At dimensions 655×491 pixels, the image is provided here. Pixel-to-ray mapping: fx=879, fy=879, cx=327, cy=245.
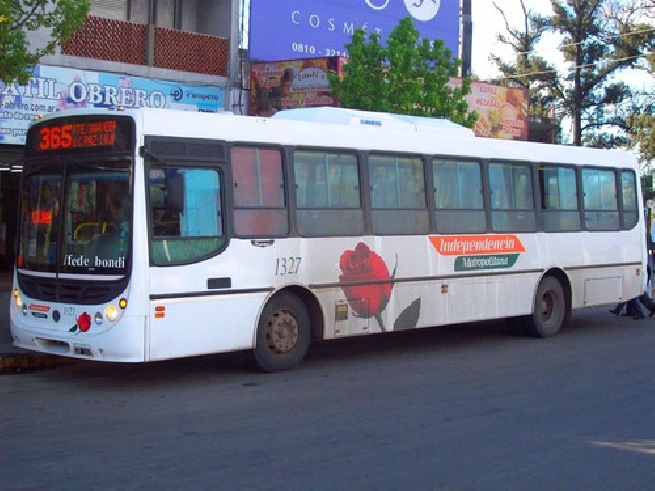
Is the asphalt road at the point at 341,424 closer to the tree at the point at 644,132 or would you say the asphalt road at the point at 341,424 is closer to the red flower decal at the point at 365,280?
the red flower decal at the point at 365,280

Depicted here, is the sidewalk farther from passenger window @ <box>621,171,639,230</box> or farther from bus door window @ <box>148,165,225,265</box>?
passenger window @ <box>621,171,639,230</box>

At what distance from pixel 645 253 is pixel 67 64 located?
1194 centimetres

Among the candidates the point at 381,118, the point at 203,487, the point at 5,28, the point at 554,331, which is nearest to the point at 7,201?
the point at 5,28

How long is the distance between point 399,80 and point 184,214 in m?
9.79

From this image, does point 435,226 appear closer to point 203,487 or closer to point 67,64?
point 203,487

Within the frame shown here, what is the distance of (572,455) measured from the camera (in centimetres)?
706

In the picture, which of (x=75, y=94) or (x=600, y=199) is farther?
(x=75, y=94)

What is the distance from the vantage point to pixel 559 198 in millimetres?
14422

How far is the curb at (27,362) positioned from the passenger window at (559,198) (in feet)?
25.2

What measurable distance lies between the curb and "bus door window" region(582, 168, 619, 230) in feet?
29.0

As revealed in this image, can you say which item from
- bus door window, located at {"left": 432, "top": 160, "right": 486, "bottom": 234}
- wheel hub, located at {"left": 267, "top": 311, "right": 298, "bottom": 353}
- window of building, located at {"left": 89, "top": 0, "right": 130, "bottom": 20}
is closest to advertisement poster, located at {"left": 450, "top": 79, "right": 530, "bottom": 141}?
window of building, located at {"left": 89, "top": 0, "right": 130, "bottom": 20}

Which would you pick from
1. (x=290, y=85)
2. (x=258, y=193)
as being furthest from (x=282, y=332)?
(x=290, y=85)

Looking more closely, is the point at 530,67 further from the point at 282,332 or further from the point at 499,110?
the point at 282,332

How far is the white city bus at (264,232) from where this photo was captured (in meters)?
9.25
